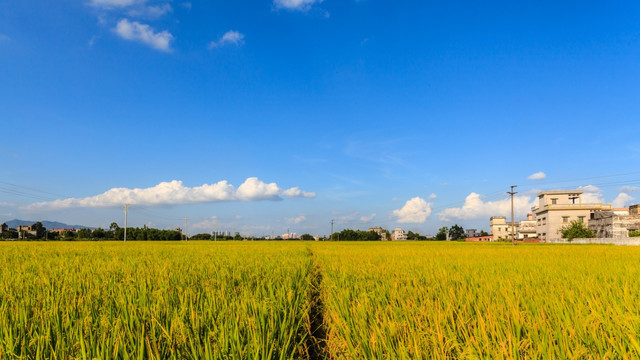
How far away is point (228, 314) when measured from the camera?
7.84 ft

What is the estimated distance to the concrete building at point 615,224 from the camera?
4384 cm

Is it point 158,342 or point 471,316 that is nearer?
point 158,342

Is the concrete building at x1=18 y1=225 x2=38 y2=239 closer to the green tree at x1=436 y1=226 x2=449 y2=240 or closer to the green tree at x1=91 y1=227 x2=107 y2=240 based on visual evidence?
the green tree at x1=91 y1=227 x2=107 y2=240

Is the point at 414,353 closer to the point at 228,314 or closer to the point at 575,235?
the point at 228,314

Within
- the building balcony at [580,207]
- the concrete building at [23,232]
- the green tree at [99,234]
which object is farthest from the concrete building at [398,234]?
the concrete building at [23,232]

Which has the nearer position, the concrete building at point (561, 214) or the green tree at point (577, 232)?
the green tree at point (577, 232)

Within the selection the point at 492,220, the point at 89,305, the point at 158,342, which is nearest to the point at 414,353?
the point at 158,342

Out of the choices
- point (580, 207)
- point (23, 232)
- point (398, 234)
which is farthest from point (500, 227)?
point (23, 232)

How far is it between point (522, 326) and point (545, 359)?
2.70 feet

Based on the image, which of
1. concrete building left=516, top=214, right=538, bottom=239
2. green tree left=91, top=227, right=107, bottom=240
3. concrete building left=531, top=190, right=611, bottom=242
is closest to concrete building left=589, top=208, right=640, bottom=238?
concrete building left=531, top=190, right=611, bottom=242

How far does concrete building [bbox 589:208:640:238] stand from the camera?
144 ft

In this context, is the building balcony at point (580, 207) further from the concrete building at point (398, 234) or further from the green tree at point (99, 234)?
the green tree at point (99, 234)

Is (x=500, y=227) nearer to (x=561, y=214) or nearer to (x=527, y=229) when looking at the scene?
(x=527, y=229)

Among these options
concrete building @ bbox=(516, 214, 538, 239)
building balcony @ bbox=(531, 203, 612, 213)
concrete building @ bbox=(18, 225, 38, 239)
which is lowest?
concrete building @ bbox=(18, 225, 38, 239)
